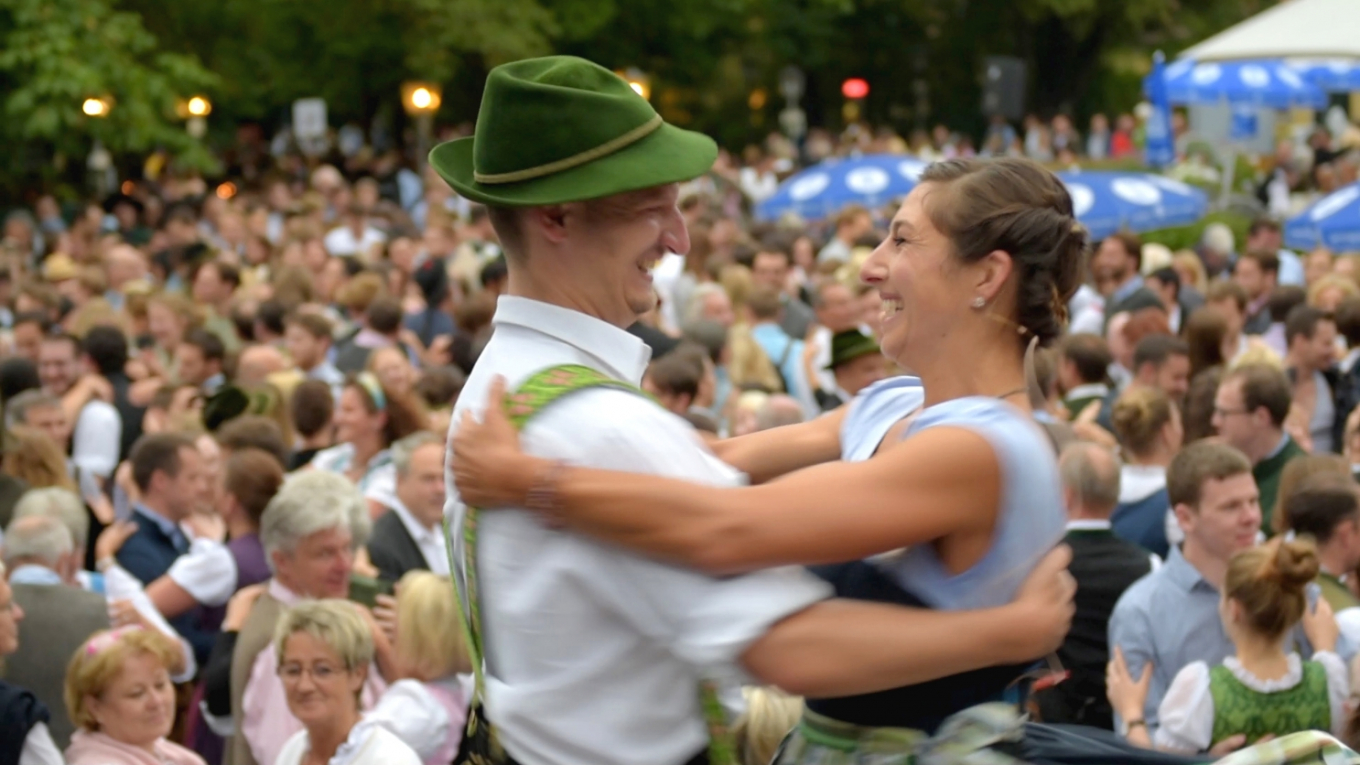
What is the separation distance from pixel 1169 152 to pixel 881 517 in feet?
75.8

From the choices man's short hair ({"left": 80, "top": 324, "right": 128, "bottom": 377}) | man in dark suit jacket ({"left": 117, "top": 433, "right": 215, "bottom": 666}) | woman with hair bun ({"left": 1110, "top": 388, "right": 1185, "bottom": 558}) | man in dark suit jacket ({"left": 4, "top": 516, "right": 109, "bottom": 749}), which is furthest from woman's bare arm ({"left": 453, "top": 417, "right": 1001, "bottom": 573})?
man's short hair ({"left": 80, "top": 324, "right": 128, "bottom": 377})

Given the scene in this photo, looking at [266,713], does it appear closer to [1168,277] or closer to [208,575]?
[208,575]

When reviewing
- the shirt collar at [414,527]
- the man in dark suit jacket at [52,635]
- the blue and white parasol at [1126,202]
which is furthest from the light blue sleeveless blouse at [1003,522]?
the blue and white parasol at [1126,202]

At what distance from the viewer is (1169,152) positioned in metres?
24.3

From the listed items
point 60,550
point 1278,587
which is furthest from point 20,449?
point 1278,587

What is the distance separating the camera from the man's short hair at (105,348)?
9.45 metres

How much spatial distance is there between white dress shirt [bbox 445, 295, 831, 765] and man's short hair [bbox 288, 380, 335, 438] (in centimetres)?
568

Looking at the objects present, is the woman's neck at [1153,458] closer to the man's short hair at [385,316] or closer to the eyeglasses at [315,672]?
the eyeglasses at [315,672]

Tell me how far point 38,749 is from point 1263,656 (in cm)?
312

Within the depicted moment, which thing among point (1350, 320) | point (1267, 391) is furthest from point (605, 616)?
point (1350, 320)

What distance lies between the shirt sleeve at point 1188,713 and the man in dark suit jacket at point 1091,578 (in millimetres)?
583

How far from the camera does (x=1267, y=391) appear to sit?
6711 millimetres

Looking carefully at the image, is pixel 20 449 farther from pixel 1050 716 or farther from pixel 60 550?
pixel 1050 716

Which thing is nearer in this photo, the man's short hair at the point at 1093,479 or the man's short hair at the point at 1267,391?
the man's short hair at the point at 1093,479
